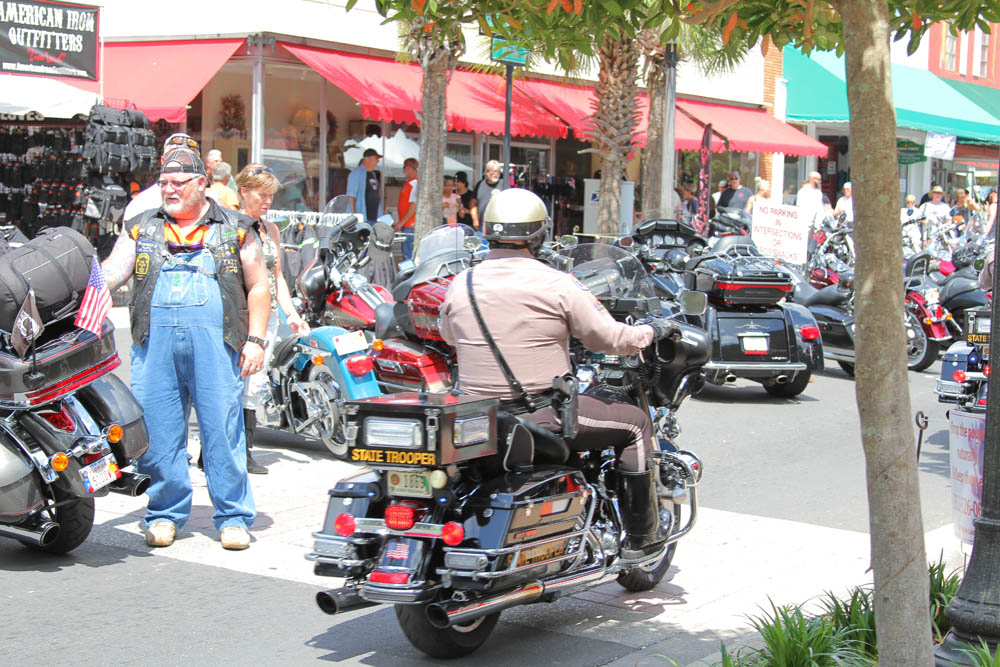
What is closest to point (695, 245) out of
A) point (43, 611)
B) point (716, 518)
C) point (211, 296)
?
point (716, 518)

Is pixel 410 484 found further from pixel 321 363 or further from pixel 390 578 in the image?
pixel 321 363

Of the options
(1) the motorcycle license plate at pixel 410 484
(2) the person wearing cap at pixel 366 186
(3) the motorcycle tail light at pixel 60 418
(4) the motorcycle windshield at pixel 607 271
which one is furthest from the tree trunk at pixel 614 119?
(1) the motorcycle license plate at pixel 410 484

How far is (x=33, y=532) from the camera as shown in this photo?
5.86 m

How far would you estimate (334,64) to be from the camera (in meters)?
19.2

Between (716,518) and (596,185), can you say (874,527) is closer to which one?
(716,518)

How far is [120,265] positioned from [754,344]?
684 centimetres

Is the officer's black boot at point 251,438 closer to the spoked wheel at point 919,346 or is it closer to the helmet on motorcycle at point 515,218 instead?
the helmet on motorcycle at point 515,218

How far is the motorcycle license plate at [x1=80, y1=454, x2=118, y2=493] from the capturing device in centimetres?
576

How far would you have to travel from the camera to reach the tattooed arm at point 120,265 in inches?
245

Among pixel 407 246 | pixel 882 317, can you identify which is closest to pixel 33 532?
pixel 882 317

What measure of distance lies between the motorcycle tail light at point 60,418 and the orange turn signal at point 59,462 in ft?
0.67

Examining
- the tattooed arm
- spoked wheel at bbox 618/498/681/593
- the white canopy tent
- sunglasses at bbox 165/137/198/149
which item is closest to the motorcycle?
the tattooed arm

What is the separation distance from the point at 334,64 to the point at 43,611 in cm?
1490

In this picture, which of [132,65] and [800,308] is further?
[132,65]
